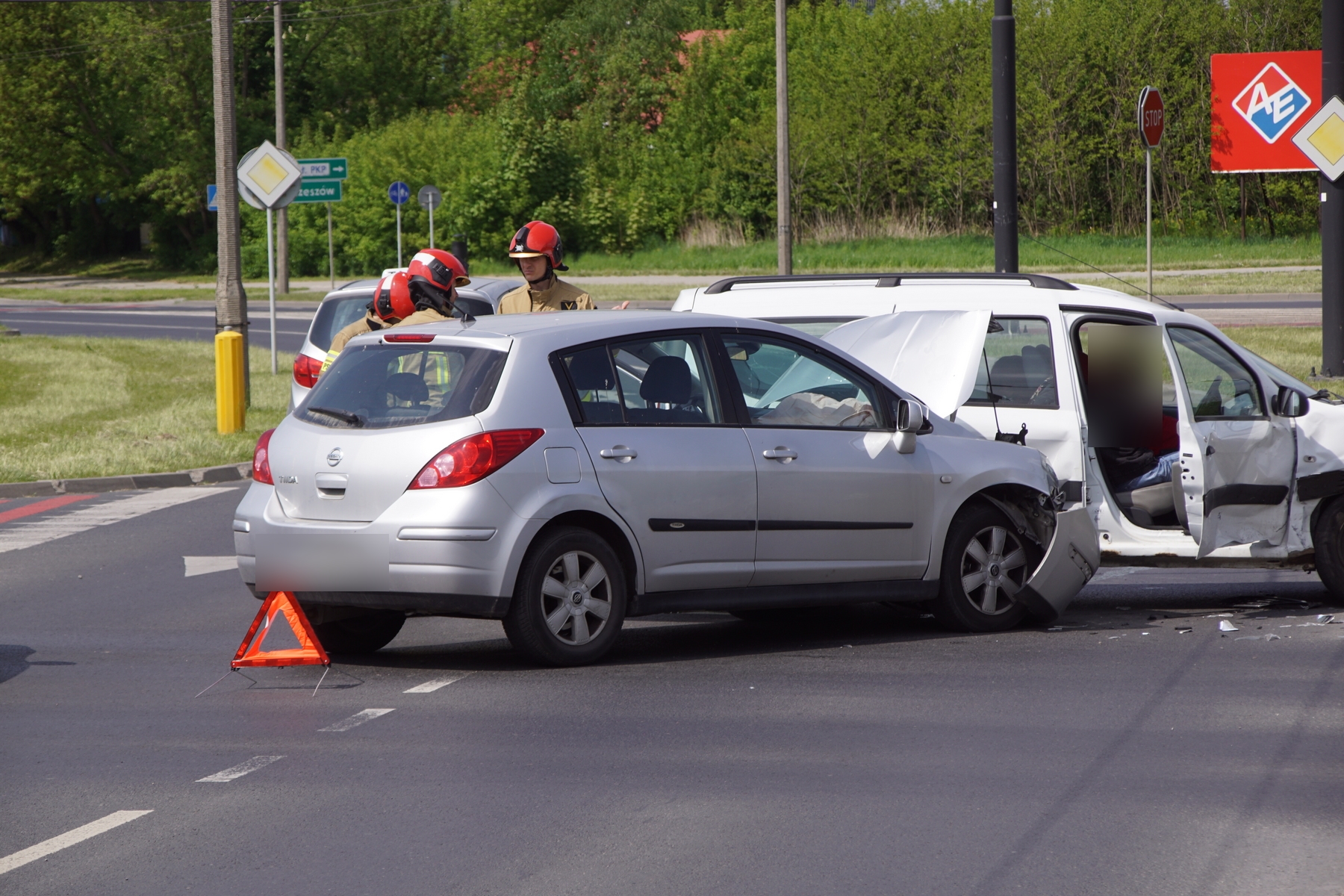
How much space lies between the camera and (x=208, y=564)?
417 inches

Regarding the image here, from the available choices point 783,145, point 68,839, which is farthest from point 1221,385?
point 783,145

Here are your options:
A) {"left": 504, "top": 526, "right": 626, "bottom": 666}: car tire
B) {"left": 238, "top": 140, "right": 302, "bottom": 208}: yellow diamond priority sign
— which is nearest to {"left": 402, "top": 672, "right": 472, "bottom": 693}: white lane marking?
{"left": 504, "top": 526, "right": 626, "bottom": 666}: car tire

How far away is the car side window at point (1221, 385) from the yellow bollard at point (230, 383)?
10.8 metres

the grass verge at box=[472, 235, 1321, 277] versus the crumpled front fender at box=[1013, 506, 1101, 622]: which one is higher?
the grass verge at box=[472, 235, 1321, 277]

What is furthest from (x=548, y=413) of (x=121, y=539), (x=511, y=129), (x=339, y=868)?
(x=511, y=129)

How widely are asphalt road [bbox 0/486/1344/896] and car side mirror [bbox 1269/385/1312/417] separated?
104 centimetres

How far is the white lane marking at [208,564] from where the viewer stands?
408 inches

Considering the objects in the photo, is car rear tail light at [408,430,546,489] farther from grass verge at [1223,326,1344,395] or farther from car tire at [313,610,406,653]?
grass verge at [1223,326,1344,395]

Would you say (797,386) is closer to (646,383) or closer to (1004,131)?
(646,383)

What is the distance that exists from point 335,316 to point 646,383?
6967 mm

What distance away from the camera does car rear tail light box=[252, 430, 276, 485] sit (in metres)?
7.53

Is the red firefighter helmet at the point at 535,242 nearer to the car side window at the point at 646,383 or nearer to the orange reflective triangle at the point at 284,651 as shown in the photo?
the car side window at the point at 646,383

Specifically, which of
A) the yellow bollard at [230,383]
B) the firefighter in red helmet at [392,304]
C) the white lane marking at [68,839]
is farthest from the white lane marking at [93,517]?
the white lane marking at [68,839]

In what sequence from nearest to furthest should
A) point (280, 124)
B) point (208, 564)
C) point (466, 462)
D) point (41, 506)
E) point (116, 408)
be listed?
point (466, 462) < point (208, 564) < point (41, 506) < point (116, 408) < point (280, 124)
